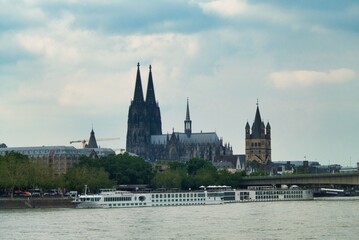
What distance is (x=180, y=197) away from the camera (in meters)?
128

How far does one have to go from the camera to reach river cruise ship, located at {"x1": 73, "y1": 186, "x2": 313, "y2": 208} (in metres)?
119

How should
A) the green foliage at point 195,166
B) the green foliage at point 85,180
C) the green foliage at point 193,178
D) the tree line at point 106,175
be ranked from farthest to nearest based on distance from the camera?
the green foliage at point 195,166 → the green foliage at point 193,178 → the green foliage at point 85,180 → the tree line at point 106,175

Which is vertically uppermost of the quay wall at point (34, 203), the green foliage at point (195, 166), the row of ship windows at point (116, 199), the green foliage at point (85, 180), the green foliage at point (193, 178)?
the green foliage at point (195, 166)

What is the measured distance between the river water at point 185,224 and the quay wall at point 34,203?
41.1 feet

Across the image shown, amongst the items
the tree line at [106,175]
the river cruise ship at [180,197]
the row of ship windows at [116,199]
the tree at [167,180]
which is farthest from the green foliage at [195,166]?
the row of ship windows at [116,199]

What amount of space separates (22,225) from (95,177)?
6095 centimetres

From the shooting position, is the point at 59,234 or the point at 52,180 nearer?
the point at 59,234

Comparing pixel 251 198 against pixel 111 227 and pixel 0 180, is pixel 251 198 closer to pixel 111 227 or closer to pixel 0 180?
pixel 0 180

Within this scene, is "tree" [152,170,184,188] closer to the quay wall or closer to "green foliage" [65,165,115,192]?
"green foliage" [65,165,115,192]

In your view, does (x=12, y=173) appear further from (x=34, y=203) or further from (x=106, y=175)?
(x=106, y=175)

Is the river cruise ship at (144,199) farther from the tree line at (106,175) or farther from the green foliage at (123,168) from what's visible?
the green foliage at (123,168)

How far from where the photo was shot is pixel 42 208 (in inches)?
4594

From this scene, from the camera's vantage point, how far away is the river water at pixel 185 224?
72.2 meters

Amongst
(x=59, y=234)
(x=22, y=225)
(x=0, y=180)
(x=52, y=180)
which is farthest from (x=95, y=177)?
(x=59, y=234)
